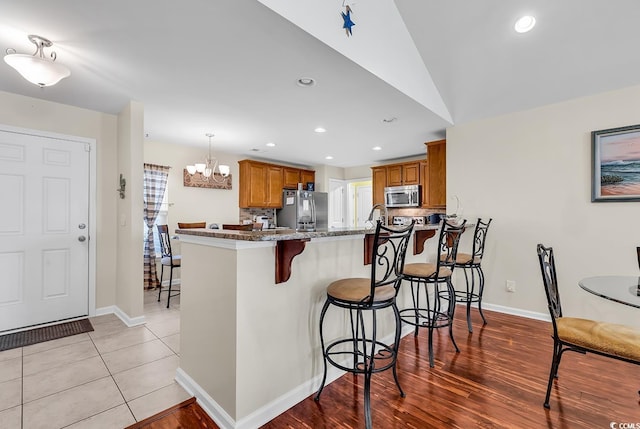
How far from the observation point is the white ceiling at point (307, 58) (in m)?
1.86

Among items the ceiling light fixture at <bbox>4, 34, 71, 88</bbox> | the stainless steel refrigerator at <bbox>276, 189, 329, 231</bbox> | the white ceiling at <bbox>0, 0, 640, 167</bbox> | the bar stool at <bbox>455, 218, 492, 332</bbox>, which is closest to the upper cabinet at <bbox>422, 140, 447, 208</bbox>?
the white ceiling at <bbox>0, 0, 640, 167</bbox>

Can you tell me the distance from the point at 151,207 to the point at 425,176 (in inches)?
187

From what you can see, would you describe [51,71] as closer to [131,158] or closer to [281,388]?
[131,158]

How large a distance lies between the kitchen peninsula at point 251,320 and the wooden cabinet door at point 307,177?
15.4ft

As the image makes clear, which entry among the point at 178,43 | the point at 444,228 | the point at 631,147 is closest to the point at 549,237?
the point at 631,147

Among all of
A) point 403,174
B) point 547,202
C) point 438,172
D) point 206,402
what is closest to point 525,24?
point 547,202

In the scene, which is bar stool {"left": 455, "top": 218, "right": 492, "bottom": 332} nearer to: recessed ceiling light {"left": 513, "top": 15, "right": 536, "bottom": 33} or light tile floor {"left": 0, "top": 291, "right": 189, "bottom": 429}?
recessed ceiling light {"left": 513, "top": 15, "right": 536, "bottom": 33}

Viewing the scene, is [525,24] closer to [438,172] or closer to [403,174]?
[438,172]

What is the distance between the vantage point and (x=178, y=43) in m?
2.05

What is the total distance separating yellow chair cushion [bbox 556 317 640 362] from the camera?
154cm

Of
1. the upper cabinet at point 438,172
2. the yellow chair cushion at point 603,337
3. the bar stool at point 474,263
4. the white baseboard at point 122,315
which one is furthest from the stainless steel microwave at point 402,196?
the white baseboard at point 122,315

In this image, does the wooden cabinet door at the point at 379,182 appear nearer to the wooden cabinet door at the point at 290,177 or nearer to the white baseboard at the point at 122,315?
the wooden cabinet door at the point at 290,177

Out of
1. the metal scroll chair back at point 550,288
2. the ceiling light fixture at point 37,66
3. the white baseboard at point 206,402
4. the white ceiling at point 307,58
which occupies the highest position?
the white ceiling at point 307,58

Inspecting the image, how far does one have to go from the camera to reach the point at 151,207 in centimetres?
461
